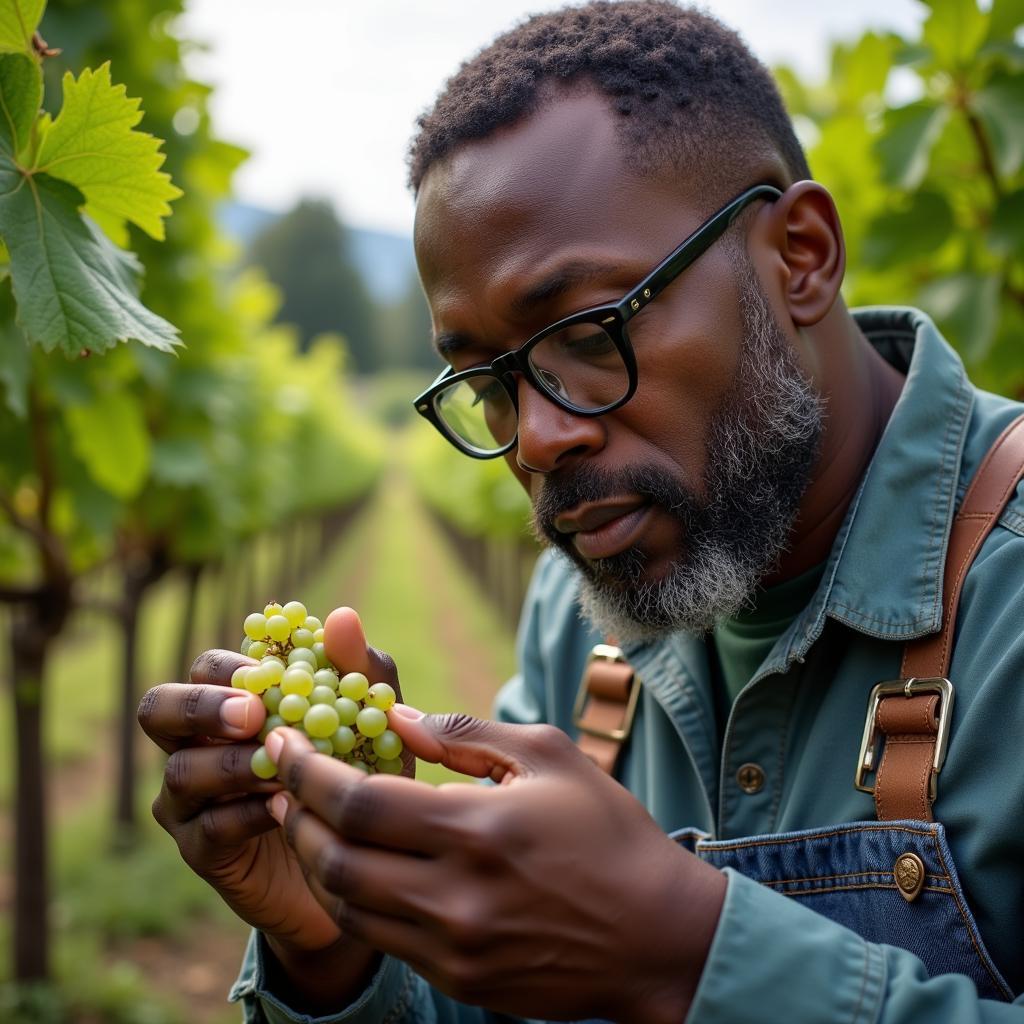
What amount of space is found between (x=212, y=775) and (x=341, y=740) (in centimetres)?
23

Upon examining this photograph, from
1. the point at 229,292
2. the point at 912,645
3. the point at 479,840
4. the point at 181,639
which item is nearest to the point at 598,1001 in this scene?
the point at 479,840

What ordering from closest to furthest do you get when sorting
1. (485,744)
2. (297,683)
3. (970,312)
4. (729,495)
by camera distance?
(485,744) → (297,683) → (729,495) → (970,312)

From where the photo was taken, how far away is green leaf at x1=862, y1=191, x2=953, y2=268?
338cm

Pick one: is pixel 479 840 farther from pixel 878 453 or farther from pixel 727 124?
pixel 727 124

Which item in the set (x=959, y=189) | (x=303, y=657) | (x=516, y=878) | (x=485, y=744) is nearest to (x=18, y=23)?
(x=303, y=657)

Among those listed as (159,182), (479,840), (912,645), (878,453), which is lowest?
(479,840)

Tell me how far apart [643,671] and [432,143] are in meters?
1.28

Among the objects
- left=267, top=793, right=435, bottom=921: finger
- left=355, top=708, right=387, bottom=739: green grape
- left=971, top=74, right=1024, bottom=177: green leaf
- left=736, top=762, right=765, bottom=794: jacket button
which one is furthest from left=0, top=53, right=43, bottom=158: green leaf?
left=971, top=74, right=1024, bottom=177: green leaf

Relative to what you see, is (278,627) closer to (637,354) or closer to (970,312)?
(637,354)

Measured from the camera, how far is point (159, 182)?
1697 mm

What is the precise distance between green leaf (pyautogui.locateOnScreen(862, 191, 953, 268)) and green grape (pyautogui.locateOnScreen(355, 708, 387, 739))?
2.66m

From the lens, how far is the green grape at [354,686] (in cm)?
153

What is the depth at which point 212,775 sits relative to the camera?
1576 millimetres

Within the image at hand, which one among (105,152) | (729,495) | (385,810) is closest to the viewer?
(385,810)
